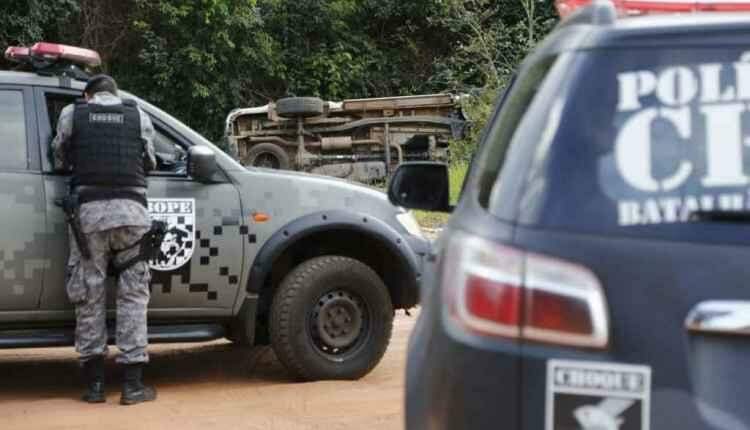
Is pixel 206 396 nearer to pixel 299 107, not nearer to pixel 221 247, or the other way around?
pixel 221 247

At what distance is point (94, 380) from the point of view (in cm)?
649

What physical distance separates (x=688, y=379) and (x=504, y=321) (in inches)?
15.2

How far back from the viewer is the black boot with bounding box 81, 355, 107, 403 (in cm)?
644

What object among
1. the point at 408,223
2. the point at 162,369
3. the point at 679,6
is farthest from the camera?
the point at 162,369

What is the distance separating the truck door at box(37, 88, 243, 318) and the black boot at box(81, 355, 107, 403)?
347mm

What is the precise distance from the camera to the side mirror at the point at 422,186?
4.40 m

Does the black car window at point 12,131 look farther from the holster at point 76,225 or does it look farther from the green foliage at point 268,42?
the green foliage at point 268,42

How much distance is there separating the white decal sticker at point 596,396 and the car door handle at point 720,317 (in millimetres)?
136

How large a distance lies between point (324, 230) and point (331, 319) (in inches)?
20.0

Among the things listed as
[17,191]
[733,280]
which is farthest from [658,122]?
[17,191]

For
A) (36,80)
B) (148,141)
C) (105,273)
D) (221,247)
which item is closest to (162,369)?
(221,247)

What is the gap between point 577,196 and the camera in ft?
8.39

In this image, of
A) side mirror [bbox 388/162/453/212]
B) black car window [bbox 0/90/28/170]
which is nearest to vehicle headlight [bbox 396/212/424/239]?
black car window [bbox 0/90/28/170]

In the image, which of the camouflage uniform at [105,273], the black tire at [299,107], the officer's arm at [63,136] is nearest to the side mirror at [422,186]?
the camouflage uniform at [105,273]
